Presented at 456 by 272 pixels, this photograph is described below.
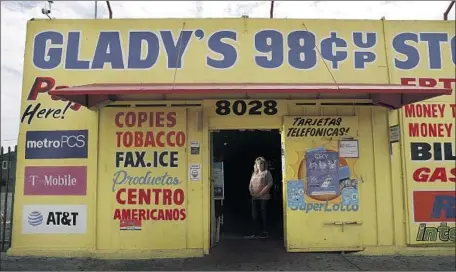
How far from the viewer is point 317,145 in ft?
26.2

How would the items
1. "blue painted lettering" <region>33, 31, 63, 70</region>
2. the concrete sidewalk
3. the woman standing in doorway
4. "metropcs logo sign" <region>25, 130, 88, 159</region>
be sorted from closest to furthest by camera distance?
the concrete sidewalk, "metropcs logo sign" <region>25, 130, 88, 159</region>, "blue painted lettering" <region>33, 31, 63, 70</region>, the woman standing in doorway

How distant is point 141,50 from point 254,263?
14.3 ft

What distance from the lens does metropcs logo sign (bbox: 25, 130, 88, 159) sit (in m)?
7.91

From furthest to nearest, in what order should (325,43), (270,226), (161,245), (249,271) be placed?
1. (270,226)
2. (325,43)
3. (161,245)
4. (249,271)

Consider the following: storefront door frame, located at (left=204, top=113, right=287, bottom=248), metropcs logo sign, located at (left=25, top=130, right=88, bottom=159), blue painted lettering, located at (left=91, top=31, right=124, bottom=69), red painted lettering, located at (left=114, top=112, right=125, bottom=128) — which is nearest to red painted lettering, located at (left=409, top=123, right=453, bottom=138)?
storefront door frame, located at (left=204, top=113, right=287, bottom=248)

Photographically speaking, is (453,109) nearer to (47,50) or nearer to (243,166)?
(243,166)

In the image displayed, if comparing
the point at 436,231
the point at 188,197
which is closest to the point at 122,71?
the point at 188,197

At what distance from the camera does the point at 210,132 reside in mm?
8094

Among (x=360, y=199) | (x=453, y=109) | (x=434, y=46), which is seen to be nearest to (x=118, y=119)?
(x=360, y=199)

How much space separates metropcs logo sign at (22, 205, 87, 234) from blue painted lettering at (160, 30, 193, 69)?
307cm

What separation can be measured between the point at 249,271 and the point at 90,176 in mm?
3297

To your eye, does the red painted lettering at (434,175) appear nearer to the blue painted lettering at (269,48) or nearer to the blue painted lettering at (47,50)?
the blue painted lettering at (269,48)

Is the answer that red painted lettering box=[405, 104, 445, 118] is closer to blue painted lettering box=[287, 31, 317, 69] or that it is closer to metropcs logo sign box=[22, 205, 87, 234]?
blue painted lettering box=[287, 31, 317, 69]

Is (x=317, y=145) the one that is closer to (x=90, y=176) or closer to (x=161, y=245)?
(x=161, y=245)
